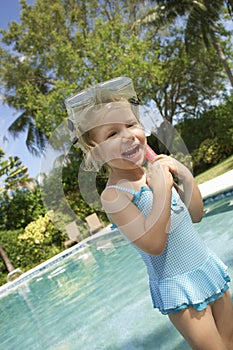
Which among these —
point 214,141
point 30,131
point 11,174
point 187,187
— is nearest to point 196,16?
point 214,141

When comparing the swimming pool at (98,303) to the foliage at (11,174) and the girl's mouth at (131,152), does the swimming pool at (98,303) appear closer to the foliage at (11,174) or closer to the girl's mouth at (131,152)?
the girl's mouth at (131,152)

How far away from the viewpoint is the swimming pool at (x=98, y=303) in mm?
3838

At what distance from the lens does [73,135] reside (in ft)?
5.95

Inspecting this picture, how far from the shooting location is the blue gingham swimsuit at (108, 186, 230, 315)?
172cm

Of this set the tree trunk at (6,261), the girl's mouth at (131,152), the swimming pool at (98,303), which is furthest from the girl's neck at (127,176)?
the tree trunk at (6,261)

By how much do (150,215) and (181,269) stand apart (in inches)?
11.9

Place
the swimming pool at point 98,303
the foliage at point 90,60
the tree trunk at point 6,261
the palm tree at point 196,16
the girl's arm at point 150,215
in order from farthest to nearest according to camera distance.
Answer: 1. the foliage at point 90,60
2. the palm tree at point 196,16
3. the tree trunk at point 6,261
4. the swimming pool at point 98,303
5. the girl's arm at point 150,215

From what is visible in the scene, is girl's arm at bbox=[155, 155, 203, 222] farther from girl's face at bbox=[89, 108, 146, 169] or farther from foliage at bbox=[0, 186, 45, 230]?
foliage at bbox=[0, 186, 45, 230]

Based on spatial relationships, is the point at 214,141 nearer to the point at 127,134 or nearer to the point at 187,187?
the point at 187,187

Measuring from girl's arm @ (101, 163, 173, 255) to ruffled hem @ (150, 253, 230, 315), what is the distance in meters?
0.17

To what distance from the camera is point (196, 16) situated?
19672 mm

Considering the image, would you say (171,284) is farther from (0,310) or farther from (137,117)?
(0,310)

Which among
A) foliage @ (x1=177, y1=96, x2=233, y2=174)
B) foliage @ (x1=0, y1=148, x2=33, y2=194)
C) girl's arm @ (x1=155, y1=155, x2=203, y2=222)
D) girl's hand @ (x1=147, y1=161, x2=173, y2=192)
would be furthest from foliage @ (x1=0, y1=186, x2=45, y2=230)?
girl's hand @ (x1=147, y1=161, x2=173, y2=192)

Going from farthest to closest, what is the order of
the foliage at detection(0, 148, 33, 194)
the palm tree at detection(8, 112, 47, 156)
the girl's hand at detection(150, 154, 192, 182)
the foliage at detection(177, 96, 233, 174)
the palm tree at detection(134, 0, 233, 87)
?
1. the palm tree at detection(8, 112, 47, 156)
2. the palm tree at detection(134, 0, 233, 87)
3. the foliage at detection(177, 96, 233, 174)
4. the foliage at detection(0, 148, 33, 194)
5. the girl's hand at detection(150, 154, 192, 182)
